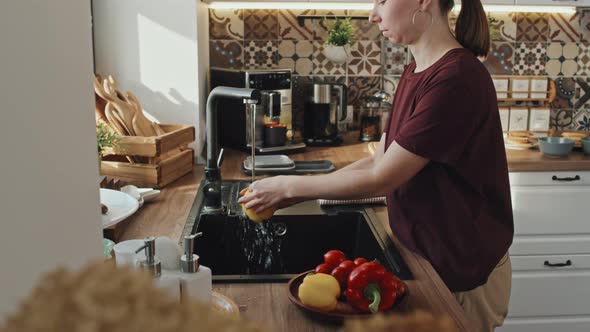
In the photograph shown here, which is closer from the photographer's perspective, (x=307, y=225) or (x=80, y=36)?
(x=80, y=36)

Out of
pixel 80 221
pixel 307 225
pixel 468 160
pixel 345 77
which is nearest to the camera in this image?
pixel 80 221

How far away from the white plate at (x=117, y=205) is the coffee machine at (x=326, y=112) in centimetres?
152

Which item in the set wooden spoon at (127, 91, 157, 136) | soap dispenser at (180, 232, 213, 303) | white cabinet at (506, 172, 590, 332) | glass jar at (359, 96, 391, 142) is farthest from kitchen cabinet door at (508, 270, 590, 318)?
soap dispenser at (180, 232, 213, 303)

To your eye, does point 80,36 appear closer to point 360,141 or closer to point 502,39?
point 360,141

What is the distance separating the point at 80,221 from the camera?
489 mm

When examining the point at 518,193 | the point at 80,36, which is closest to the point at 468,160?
the point at 80,36

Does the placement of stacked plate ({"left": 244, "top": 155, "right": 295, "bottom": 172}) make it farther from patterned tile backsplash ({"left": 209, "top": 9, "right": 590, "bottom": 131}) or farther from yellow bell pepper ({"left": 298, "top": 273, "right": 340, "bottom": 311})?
yellow bell pepper ({"left": 298, "top": 273, "right": 340, "bottom": 311})

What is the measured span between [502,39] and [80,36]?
3344mm

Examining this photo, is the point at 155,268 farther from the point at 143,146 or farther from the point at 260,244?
the point at 143,146

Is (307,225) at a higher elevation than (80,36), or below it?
below

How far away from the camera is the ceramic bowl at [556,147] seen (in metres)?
2.91

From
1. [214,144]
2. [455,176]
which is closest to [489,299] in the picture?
[455,176]

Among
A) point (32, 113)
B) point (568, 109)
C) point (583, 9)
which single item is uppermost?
point (583, 9)

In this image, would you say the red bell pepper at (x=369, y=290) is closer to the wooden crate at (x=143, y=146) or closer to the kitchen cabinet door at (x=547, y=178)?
the wooden crate at (x=143, y=146)
